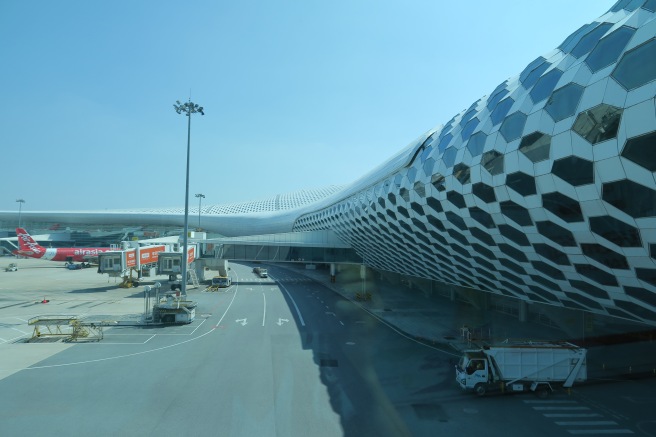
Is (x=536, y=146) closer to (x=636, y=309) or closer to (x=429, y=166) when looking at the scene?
(x=636, y=309)

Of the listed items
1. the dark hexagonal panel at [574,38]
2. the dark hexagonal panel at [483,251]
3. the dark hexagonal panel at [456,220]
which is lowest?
the dark hexagonal panel at [483,251]

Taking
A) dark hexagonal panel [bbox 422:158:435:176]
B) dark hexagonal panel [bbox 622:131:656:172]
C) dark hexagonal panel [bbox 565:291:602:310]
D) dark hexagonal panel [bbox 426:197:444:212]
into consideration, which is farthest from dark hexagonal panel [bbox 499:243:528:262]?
dark hexagonal panel [bbox 622:131:656:172]

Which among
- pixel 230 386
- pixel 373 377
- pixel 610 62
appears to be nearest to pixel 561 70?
pixel 610 62

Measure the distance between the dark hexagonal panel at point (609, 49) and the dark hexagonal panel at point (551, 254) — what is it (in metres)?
7.57

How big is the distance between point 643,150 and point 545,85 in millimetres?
5132

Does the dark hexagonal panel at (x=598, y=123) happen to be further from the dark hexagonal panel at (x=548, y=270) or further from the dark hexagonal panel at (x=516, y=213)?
the dark hexagonal panel at (x=548, y=270)

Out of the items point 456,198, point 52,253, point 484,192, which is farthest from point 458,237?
point 52,253

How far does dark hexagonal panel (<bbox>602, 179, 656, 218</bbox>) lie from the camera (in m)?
11.4

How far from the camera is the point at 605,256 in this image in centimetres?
1441

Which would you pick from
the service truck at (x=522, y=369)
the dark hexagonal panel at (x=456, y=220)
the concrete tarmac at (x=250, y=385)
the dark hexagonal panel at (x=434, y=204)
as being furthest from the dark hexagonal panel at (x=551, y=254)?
the dark hexagonal panel at (x=434, y=204)

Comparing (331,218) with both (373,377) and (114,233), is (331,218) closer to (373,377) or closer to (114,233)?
(373,377)

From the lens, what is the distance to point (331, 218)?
58156 mm

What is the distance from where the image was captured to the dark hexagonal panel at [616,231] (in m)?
12.6

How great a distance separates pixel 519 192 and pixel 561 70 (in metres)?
4.95
